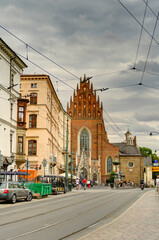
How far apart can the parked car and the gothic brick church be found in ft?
195

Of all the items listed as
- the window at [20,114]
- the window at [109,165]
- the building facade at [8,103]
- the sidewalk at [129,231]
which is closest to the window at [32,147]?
the window at [20,114]

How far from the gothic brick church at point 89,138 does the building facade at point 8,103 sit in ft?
150

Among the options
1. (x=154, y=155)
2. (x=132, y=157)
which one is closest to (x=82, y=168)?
(x=132, y=157)

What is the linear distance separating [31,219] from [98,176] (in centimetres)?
6996

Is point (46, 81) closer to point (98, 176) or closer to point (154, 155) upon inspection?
point (98, 176)

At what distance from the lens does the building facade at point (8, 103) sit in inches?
1335

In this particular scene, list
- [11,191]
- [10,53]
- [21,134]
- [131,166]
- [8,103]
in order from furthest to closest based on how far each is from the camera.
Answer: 1. [131,166]
2. [21,134]
3. [8,103]
4. [10,53]
5. [11,191]

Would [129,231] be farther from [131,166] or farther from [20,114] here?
[131,166]

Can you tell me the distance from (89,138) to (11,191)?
64476 millimetres

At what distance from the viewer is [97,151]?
8425 cm

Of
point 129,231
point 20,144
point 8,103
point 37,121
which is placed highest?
point 8,103

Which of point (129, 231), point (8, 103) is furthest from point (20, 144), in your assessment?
point (129, 231)

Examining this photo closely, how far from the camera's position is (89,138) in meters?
85.4

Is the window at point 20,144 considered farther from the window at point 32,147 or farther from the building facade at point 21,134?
the window at point 32,147
